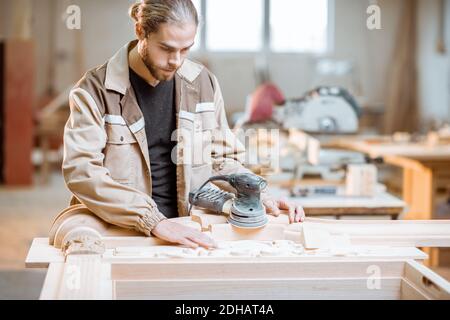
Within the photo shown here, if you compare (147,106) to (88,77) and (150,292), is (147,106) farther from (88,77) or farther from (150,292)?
(150,292)

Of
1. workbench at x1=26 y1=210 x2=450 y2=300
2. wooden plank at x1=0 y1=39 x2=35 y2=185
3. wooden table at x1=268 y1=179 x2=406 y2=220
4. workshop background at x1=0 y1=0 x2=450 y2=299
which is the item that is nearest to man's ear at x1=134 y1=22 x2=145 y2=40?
workbench at x1=26 y1=210 x2=450 y2=300

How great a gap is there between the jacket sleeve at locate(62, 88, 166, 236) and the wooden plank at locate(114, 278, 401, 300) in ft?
1.04

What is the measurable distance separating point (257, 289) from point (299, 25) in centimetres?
984

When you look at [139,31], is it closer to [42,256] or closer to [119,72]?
[119,72]

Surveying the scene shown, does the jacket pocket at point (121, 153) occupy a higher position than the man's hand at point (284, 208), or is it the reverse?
the jacket pocket at point (121, 153)

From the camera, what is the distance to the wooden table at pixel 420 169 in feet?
17.3

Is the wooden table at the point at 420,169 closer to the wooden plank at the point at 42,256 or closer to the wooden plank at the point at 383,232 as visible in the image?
the wooden plank at the point at 383,232

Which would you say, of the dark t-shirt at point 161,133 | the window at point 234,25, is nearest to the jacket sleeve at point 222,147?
the dark t-shirt at point 161,133

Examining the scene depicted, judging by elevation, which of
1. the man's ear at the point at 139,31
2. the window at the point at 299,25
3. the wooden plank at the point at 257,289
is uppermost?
the window at the point at 299,25

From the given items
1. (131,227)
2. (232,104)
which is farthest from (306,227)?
(232,104)

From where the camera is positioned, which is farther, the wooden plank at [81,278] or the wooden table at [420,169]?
the wooden table at [420,169]

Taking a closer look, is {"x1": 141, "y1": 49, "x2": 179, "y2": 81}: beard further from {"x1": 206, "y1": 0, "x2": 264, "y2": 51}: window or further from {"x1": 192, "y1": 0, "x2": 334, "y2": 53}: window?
{"x1": 206, "y1": 0, "x2": 264, "y2": 51}: window

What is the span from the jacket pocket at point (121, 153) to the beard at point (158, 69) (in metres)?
0.23
